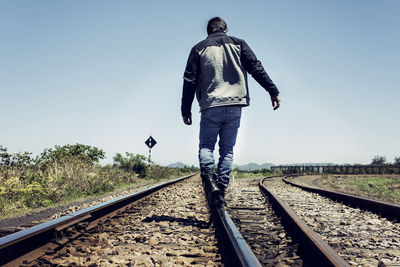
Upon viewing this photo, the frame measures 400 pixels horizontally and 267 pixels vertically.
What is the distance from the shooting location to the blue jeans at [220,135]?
3514 millimetres

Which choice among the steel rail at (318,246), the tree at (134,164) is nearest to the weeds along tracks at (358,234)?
the steel rail at (318,246)

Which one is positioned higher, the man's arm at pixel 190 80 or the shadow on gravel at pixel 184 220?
the man's arm at pixel 190 80

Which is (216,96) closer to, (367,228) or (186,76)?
(186,76)

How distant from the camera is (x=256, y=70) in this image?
12.1 ft

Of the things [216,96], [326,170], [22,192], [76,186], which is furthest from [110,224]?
[326,170]

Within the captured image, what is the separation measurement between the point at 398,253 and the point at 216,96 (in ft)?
7.26

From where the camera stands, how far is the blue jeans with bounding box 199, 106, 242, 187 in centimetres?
351

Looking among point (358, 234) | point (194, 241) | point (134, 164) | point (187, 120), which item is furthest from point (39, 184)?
point (134, 164)

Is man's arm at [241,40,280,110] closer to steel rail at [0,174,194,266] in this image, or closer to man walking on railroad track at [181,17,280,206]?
man walking on railroad track at [181,17,280,206]

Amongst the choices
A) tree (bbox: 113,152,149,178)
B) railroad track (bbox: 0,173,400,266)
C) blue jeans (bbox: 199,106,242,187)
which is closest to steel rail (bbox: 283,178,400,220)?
railroad track (bbox: 0,173,400,266)

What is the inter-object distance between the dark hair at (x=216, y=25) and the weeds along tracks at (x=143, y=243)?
2.31m

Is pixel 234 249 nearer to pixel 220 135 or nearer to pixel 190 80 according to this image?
pixel 220 135

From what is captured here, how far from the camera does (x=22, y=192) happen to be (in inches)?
225

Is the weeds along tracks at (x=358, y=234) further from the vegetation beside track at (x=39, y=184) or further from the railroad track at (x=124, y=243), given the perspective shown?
the vegetation beside track at (x=39, y=184)
